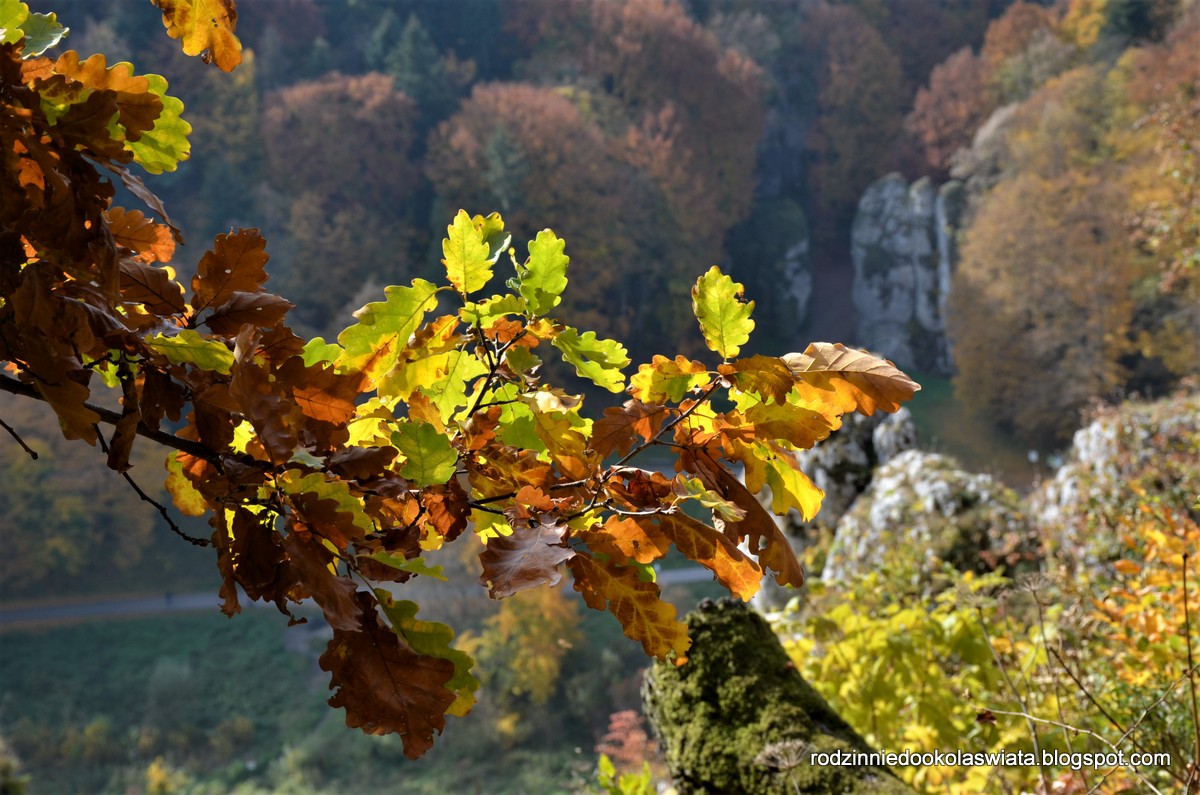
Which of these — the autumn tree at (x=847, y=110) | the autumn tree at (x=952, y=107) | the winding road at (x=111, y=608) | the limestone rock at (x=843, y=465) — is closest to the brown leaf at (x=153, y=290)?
the limestone rock at (x=843, y=465)

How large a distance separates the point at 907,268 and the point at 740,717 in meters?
20.3

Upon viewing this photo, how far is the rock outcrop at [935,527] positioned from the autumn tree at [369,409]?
363 centimetres

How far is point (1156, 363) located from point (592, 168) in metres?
10.3

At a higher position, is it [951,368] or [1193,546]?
[951,368]

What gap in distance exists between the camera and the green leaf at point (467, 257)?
646mm

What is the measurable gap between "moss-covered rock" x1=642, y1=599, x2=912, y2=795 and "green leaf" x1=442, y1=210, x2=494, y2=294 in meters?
0.90

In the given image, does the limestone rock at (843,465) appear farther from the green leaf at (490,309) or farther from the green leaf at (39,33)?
the green leaf at (39,33)

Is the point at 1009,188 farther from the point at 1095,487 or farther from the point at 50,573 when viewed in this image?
the point at 50,573

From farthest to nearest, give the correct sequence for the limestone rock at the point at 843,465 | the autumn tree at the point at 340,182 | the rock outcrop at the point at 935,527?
the autumn tree at the point at 340,182
the limestone rock at the point at 843,465
the rock outcrop at the point at 935,527

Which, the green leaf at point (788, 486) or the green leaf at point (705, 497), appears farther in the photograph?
the green leaf at point (788, 486)

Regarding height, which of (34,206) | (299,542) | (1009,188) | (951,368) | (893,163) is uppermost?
(893,163)

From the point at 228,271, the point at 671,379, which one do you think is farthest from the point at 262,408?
the point at 671,379

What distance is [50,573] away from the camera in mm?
13711

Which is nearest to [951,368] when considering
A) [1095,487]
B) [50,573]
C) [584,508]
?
[1095,487]
